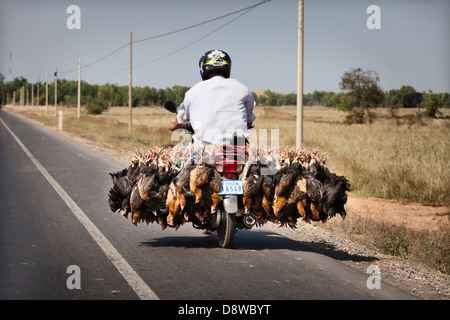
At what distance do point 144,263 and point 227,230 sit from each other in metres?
1.15

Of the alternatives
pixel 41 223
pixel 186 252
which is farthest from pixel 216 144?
pixel 41 223

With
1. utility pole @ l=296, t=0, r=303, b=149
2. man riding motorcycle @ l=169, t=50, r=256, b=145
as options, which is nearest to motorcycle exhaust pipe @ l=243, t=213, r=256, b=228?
man riding motorcycle @ l=169, t=50, r=256, b=145

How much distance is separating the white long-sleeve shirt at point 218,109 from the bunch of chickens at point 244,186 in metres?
0.22

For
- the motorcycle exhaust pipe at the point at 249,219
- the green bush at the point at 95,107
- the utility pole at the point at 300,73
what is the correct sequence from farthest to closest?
the green bush at the point at 95,107 < the utility pole at the point at 300,73 < the motorcycle exhaust pipe at the point at 249,219

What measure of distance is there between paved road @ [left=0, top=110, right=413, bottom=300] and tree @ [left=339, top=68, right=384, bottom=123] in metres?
59.0

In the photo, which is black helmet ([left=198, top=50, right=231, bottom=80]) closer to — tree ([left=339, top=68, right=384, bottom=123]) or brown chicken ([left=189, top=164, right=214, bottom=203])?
brown chicken ([left=189, top=164, right=214, bottom=203])

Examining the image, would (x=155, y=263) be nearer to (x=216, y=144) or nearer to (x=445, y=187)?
(x=216, y=144)

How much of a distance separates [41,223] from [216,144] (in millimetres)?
3504

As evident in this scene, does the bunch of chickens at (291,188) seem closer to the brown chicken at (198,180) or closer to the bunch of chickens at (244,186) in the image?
the bunch of chickens at (244,186)

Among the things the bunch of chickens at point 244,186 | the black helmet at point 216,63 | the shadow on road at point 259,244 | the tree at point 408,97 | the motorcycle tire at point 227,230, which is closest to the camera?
the bunch of chickens at point 244,186

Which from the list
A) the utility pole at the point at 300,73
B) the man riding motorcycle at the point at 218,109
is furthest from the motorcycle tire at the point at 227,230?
the utility pole at the point at 300,73

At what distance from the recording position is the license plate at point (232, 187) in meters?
6.15

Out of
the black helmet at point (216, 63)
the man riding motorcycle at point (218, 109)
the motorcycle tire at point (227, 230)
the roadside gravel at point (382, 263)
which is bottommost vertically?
the roadside gravel at point (382, 263)

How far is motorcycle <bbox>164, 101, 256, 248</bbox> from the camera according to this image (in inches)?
243
